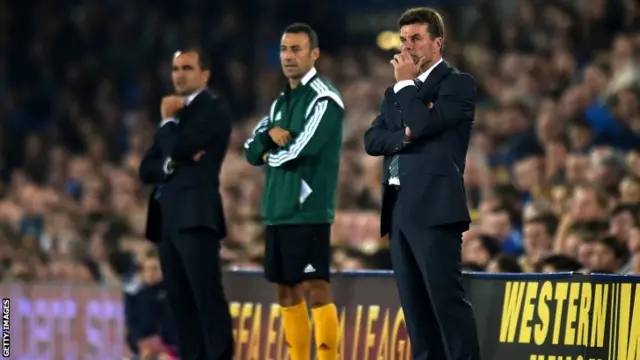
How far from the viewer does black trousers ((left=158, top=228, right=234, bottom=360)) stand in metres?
9.35

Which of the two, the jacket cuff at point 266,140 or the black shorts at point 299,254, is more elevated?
the jacket cuff at point 266,140

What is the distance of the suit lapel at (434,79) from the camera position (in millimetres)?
8047

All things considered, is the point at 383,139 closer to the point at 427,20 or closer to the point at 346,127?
the point at 427,20

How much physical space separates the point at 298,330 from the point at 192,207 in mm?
1046

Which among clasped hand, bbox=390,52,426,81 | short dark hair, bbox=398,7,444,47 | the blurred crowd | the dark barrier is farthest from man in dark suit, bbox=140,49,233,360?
the blurred crowd

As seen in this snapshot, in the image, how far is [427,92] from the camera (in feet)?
26.4

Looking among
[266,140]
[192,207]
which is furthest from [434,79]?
[192,207]

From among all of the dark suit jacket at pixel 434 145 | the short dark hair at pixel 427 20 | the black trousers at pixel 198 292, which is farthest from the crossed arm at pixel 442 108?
the black trousers at pixel 198 292

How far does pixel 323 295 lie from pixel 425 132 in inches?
63.2

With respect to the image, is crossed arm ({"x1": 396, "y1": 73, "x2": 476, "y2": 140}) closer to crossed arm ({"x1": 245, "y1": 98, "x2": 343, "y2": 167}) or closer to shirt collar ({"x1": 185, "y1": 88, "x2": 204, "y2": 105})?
crossed arm ({"x1": 245, "y1": 98, "x2": 343, "y2": 167})

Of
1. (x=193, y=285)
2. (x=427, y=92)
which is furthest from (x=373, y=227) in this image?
(x=427, y=92)

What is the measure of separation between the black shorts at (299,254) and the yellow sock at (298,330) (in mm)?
204

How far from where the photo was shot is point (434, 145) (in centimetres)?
798

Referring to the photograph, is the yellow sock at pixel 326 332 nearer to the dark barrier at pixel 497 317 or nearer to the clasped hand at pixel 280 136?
the dark barrier at pixel 497 317
